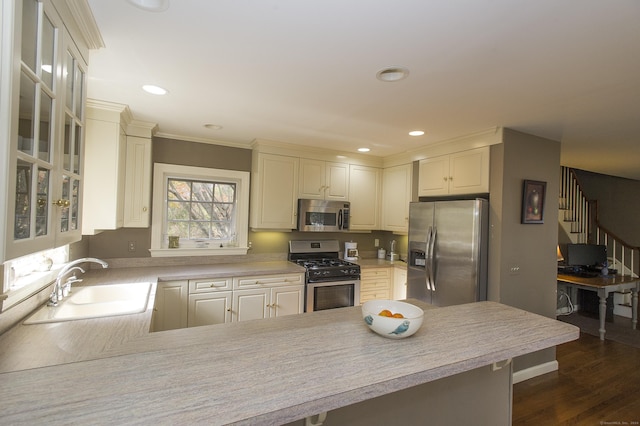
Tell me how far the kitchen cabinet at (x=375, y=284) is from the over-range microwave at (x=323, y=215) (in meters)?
0.64

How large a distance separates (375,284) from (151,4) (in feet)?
11.4

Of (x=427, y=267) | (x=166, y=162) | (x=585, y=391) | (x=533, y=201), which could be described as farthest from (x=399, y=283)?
(x=166, y=162)

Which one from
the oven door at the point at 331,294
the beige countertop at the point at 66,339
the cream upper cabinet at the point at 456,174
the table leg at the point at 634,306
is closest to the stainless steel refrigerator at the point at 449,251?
the cream upper cabinet at the point at 456,174

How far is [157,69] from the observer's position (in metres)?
1.84

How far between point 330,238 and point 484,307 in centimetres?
270

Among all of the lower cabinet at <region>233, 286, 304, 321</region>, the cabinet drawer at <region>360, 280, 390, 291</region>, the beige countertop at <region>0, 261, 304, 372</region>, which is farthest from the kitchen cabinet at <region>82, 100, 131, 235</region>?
the cabinet drawer at <region>360, 280, 390, 291</region>

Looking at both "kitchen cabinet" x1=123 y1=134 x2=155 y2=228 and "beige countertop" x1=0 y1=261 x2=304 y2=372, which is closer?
"beige countertop" x1=0 y1=261 x2=304 y2=372

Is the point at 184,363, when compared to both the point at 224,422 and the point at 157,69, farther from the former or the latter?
the point at 157,69

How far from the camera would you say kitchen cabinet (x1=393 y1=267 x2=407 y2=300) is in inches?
152

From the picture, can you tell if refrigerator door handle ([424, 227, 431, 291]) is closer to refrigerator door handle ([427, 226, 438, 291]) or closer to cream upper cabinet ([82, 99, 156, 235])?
refrigerator door handle ([427, 226, 438, 291])

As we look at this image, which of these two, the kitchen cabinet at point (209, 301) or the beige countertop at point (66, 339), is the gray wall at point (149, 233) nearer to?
the kitchen cabinet at point (209, 301)

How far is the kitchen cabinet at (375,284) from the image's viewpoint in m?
3.82

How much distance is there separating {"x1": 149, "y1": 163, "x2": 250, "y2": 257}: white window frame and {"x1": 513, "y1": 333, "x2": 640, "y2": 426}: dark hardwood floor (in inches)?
122

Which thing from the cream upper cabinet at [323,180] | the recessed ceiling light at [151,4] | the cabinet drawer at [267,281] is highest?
the recessed ceiling light at [151,4]
